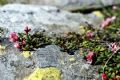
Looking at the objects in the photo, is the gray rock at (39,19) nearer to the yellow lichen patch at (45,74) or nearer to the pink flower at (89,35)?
the pink flower at (89,35)

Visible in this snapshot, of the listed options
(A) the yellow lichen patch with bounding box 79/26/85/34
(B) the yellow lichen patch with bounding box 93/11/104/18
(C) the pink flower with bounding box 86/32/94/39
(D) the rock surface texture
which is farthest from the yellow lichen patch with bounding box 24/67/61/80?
(B) the yellow lichen patch with bounding box 93/11/104/18

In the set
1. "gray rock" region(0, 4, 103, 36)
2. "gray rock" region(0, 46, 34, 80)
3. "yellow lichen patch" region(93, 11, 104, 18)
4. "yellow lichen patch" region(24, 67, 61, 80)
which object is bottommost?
"yellow lichen patch" region(24, 67, 61, 80)

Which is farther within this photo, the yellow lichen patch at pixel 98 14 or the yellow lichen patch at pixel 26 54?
the yellow lichen patch at pixel 98 14

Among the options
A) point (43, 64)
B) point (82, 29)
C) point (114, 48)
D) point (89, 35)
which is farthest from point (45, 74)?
point (82, 29)

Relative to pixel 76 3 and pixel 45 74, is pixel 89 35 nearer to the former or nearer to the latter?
pixel 45 74

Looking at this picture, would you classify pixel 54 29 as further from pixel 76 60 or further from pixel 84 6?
pixel 84 6

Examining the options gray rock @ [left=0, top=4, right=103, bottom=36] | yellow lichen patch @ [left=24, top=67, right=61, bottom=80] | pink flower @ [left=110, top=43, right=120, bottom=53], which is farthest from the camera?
gray rock @ [left=0, top=4, right=103, bottom=36]

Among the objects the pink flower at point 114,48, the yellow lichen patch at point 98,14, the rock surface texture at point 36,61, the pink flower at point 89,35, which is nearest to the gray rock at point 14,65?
the rock surface texture at point 36,61

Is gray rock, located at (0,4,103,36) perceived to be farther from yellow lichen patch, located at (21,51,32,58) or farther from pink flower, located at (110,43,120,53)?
pink flower, located at (110,43,120,53)
